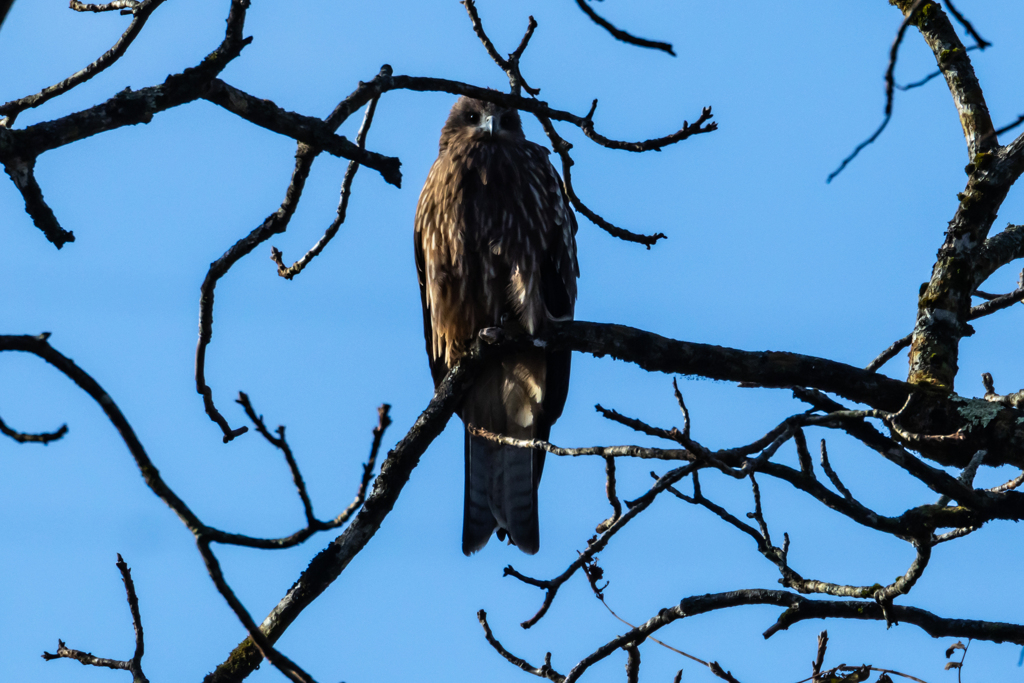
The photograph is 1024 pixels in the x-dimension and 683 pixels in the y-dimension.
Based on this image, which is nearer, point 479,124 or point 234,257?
point 234,257

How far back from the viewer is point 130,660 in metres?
3.00

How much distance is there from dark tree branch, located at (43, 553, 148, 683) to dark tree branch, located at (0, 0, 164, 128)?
127 cm

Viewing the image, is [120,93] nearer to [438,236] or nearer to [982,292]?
[438,236]

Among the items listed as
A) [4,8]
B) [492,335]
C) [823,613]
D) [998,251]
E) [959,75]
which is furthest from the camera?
[492,335]

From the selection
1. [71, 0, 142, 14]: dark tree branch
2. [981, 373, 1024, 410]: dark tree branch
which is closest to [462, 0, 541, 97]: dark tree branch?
[71, 0, 142, 14]: dark tree branch

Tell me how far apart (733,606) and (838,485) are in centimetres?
52

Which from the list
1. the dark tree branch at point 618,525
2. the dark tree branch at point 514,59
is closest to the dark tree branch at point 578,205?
the dark tree branch at point 514,59

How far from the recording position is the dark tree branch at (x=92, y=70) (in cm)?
261

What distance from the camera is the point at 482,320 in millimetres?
5078

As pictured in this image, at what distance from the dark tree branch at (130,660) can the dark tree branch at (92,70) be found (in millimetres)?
1269

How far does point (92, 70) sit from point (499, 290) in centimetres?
252

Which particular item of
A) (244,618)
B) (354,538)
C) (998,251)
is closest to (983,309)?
(998,251)

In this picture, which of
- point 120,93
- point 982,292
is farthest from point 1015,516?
point 120,93

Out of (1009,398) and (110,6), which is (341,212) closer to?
(110,6)
